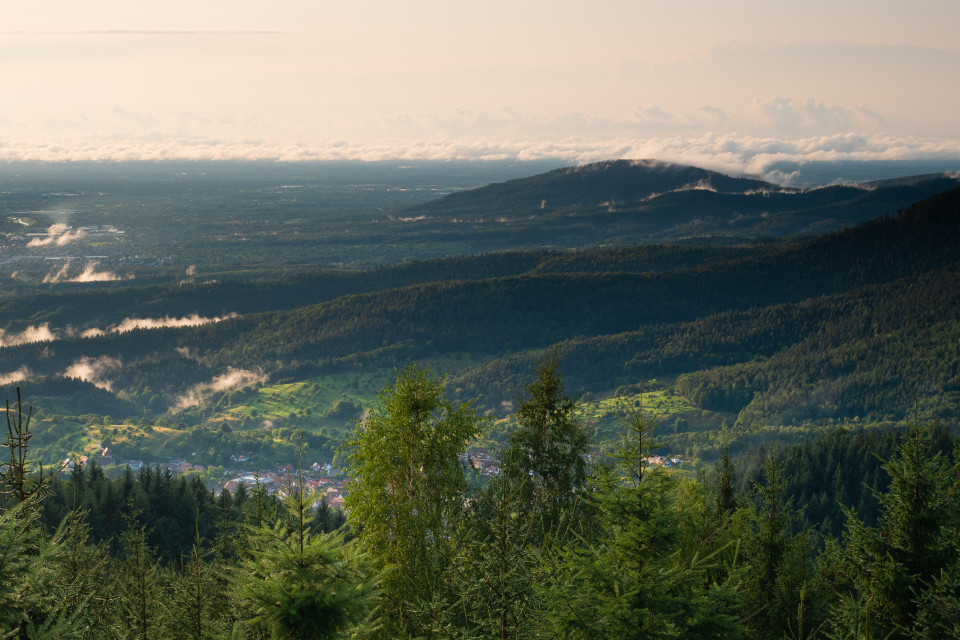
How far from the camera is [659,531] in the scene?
18.8 m

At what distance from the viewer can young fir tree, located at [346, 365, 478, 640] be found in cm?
2719

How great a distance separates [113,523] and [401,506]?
3215 inches

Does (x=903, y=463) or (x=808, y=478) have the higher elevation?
(x=903, y=463)

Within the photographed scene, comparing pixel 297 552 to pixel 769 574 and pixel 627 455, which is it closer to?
pixel 627 455

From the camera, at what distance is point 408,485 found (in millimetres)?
29078

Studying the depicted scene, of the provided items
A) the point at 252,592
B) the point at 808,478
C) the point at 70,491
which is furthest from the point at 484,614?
the point at 808,478

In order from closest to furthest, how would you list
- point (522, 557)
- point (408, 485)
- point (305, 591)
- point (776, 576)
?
point (305, 591) → point (522, 557) → point (408, 485) → point (776, 576)

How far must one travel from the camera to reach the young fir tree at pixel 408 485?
2719cm

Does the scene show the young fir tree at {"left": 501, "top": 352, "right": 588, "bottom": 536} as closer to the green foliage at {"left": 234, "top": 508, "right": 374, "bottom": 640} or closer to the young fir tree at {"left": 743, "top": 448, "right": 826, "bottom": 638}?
the young fir tree at {"left": 743, "top": 448, "right": 826, "bottom": 638}

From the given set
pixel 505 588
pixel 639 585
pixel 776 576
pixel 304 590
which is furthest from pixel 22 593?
pixel 776 576

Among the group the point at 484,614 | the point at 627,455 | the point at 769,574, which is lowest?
the point at 769,574

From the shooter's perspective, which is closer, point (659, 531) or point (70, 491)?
point (659, 531)

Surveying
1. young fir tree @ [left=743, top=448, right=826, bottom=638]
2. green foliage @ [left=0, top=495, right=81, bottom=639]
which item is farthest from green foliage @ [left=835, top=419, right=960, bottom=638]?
green foliage @ [left=0, top=495, right=81, bottom=639]

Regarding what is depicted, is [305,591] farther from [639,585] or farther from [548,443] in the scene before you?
[548,443]
